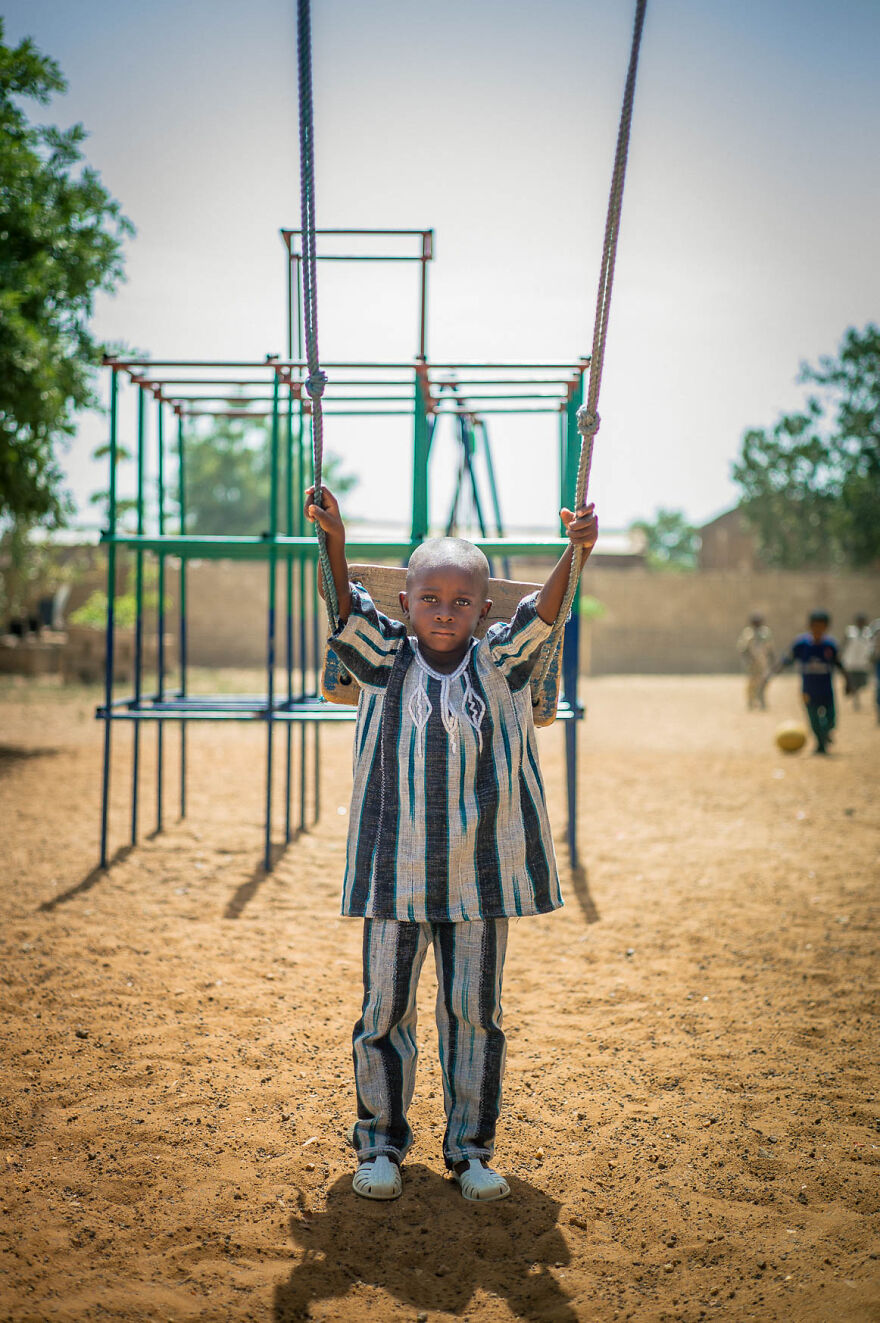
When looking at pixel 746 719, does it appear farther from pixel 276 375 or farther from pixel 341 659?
pixel 341 659

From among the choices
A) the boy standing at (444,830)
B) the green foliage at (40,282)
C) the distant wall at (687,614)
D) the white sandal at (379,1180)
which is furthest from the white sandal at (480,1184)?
the distant wall at (687,614)

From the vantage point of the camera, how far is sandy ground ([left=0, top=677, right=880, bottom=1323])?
2178 millimetres

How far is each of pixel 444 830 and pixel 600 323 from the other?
1245 millimetres

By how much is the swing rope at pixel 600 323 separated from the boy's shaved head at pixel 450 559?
21cm

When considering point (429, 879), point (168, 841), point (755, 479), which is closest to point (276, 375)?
point (168, 841)

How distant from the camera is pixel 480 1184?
8.00 ft

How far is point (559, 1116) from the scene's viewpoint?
298cm

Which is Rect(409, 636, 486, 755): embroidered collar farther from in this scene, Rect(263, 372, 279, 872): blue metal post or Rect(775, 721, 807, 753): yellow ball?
Rect(775, 721, 807, 753): yellow ball

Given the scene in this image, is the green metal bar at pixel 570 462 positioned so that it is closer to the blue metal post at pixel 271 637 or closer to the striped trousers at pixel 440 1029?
the blue metal post at pixel 271 637

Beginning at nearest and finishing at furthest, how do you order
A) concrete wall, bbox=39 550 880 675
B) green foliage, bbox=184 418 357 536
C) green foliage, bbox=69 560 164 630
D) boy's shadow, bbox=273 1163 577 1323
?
boy's shadow, bbox=273 1163 577 1323, green foliage, bbox=69 560 164 630, concrete wall, bbox=39 550 880 675, green foliage, bbox=184 418 357 536

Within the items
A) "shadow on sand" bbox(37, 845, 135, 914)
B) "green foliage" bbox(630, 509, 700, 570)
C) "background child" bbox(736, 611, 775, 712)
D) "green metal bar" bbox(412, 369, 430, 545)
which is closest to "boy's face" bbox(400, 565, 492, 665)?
"green metal bar" bbox(412, 369, 430, 545)

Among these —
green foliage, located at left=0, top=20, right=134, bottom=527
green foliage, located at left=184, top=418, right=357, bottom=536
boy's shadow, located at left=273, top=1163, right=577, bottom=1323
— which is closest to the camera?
boy's shadow, located at left=273, top=1163, right=577, bottom=1323

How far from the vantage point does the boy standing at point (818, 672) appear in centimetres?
1060

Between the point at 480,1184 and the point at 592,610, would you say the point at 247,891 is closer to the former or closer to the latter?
the point at 480,1184
